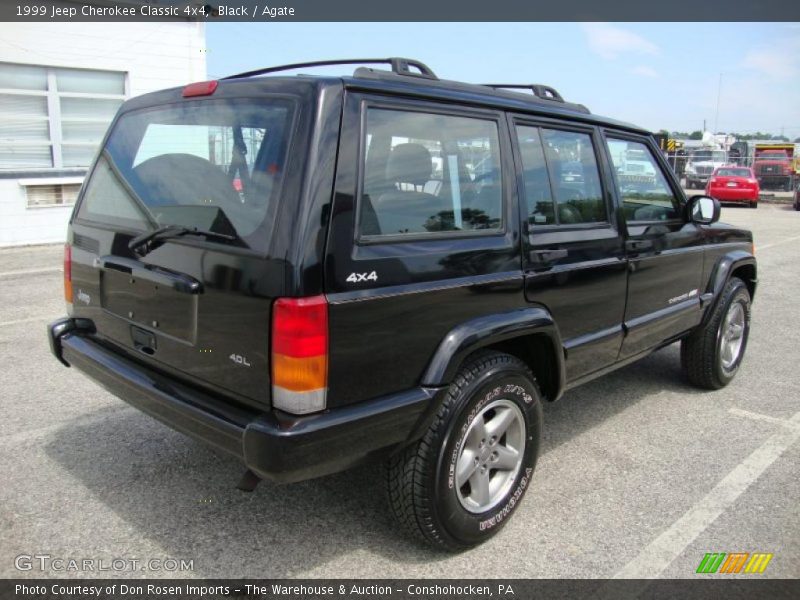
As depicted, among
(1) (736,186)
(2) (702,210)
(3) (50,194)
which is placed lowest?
(3) (50,194)

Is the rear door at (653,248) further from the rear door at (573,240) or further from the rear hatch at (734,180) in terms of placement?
the rear hatch at (734,180)

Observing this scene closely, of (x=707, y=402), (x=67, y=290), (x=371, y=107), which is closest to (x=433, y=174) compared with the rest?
(x=371, y=107)

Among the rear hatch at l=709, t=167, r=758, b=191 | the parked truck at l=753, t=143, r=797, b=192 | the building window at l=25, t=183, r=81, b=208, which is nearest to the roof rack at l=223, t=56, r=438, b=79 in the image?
the building window at l=25, t=183, r=81, b=208

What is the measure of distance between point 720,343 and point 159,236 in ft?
12.9

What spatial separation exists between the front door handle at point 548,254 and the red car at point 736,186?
23658 mm

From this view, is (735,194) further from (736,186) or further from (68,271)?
(68,271)

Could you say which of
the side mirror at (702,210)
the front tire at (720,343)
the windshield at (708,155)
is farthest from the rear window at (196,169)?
the windshield at (708,155)

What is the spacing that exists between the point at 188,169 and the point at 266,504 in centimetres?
159

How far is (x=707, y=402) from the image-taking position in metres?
4.58

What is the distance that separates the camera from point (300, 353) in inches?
84.5

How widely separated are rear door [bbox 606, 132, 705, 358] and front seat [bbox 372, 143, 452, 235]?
4.93 ft

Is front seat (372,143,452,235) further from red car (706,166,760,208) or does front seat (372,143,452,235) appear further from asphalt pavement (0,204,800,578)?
red car (706,166,760,208)

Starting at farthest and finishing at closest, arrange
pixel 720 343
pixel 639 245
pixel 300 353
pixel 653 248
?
pixel 720 343, pixel 653 248, pixel 639 245, pixel 300 353

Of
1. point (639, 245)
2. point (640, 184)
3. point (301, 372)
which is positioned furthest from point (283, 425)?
point (640, 184)
